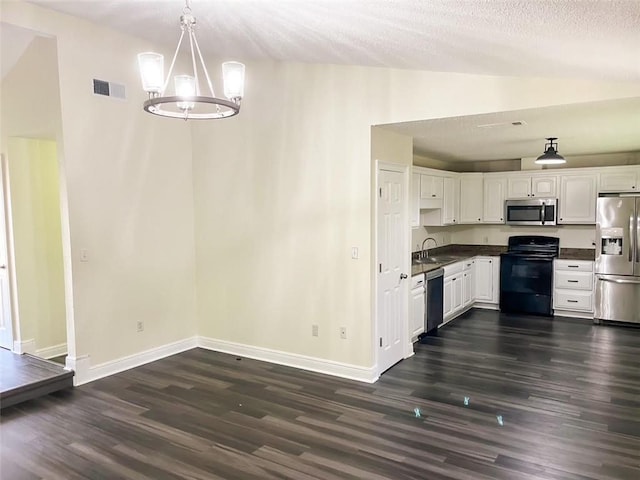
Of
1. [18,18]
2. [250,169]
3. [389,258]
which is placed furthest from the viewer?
[250,169]

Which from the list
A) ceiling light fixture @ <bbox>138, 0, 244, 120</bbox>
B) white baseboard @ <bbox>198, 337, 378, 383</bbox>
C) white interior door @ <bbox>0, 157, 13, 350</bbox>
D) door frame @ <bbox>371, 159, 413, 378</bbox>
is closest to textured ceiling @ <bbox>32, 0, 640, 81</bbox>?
ceiling light fixture @ <bbox>138, 0, 244, 120</bbox>

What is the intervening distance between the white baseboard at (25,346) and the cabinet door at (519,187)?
6.76 metres

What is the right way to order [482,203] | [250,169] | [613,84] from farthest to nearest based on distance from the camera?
1. [482,203]
2. [250,169]
3. [613,84]

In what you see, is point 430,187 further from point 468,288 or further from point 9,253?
point 9,253

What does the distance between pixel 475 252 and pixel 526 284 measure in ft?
3.46

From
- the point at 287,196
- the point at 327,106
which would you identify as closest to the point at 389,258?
the point at 287,196

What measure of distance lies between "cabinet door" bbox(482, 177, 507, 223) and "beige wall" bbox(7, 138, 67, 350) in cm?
609

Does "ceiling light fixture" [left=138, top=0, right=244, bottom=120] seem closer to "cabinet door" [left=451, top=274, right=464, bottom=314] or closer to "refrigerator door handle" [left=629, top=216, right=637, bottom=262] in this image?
"cabinet door" [left=451, top=274, right=464, bottom=314]

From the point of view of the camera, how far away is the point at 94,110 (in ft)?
14.0

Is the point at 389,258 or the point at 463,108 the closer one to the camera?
the point at 463,108

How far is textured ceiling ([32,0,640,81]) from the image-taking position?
1825 millimetres

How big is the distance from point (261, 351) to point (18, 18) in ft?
12.1

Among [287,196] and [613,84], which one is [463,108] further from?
[287,196]

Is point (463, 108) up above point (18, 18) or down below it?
below
